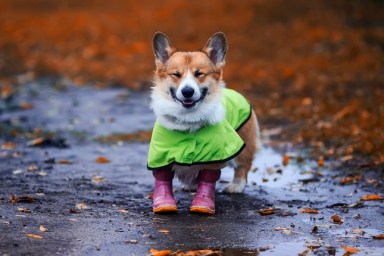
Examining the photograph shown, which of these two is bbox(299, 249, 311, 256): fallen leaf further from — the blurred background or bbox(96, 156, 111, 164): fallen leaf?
bbox(96, 156, 111, 164): fallen leaf

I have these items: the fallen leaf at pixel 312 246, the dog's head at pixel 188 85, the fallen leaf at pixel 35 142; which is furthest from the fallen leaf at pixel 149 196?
the fallen leaf at pixel 35 142

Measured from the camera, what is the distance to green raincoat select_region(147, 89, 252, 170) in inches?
251

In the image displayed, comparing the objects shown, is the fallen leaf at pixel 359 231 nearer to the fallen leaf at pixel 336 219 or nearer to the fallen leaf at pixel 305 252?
the fallen leaf at pixel 336 219

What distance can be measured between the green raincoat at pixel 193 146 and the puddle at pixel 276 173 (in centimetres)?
163

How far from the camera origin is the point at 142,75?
661 inches

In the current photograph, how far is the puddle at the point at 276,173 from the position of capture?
812 centimetres

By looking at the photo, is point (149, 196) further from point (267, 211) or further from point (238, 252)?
point (238, 252)

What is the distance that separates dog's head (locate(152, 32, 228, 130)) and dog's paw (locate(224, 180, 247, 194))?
113 centimetres

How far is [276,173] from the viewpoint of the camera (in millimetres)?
8555

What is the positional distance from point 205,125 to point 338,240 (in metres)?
1.64

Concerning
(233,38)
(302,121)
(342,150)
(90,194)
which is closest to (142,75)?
(233,38)

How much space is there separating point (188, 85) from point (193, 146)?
0.61 m

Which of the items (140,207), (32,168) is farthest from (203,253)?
(32,168)

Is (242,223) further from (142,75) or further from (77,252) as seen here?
(142,75)
